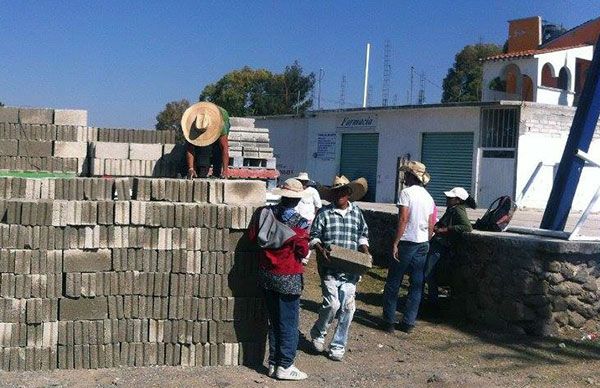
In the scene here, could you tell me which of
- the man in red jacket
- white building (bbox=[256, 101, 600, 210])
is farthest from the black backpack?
white building (bbox=[256, 101, 600, 210])

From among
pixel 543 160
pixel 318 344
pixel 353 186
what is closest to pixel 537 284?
pixel 353 186

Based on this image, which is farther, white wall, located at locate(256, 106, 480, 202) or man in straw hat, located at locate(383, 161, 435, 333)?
white wall, located at locate(256, 106, 480, 202)

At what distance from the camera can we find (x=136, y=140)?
11094mm

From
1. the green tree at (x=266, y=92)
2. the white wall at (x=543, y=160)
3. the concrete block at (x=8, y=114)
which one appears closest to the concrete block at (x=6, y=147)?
the concrete block at (x=8, y=114)

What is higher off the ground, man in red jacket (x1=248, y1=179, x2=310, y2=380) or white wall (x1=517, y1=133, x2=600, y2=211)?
white wall (x1=517, y1=133, x2=600, y2=211)

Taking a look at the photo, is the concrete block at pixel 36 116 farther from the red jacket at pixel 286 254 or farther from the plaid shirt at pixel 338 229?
the red jacket at pixel 286 254

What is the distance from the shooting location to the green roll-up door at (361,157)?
1118 inches

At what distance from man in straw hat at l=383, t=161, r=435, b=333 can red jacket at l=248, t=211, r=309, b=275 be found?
2.05 m

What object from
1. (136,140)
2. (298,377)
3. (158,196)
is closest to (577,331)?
(298,377)

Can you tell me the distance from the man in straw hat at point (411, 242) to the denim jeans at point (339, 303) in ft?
4.25

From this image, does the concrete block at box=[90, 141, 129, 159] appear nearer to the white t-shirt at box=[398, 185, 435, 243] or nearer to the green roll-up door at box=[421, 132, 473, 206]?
the white t-shirt at box=[398, 185, 435, 243]

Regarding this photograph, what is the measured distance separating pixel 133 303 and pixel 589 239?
528cm

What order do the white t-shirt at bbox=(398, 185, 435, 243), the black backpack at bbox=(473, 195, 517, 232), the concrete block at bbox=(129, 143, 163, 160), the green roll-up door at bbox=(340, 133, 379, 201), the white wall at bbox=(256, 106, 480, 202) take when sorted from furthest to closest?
1. the green roll-up door at bbox=(340, 133, 379, 201)
2. the white wall at bbox=(256, 106, 480, 202)
3. the concrete block at bbox=(129, 143, 163, 160)
4. the black backpack at bbox=(473, 195, 517, 232)
5. the white t-shirt at bbox=(398, 185, 435, 243)

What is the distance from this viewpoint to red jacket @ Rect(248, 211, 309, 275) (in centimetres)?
623
